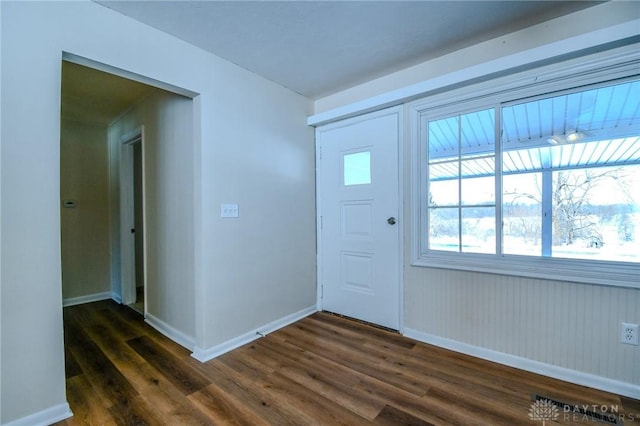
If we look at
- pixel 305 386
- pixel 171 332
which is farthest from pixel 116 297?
pixel 305 386

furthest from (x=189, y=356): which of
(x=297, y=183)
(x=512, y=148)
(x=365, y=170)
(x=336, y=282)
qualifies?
(x=512, y=148)

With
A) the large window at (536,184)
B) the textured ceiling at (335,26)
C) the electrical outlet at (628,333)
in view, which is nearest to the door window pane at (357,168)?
the large window at (536,184)

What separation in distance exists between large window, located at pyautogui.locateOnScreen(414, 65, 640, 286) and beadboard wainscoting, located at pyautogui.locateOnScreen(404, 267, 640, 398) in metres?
0.11

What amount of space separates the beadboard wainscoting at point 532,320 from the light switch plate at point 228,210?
1.67 meters

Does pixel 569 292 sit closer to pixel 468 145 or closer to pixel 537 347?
pixel 537 347

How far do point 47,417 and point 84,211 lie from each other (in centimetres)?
297

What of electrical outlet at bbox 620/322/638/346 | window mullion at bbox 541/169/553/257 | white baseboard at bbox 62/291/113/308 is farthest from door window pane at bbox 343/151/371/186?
white baseboard at bbox 62/291/113/308

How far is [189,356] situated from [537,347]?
265 centimetres

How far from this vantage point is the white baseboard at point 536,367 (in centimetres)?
173

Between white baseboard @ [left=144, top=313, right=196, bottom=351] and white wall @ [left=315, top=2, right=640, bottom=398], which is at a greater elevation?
white wall @ [left=315, top=2, right=640, bottom=398]

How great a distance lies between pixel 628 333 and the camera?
67.2 inches

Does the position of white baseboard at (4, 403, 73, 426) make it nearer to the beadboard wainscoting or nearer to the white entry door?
the white entry door

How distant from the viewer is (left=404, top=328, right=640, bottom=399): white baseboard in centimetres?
173

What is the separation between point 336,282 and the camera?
311 cm
